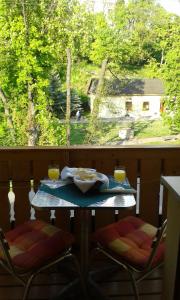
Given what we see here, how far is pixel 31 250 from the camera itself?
176cm

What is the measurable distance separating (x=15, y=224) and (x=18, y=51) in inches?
291

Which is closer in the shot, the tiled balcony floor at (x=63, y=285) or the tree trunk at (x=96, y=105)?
the tiled balcony floor at (x=63, y=285)

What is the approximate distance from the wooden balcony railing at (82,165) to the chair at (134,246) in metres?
0.40

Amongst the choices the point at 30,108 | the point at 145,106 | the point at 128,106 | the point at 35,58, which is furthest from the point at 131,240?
the point at 35,58

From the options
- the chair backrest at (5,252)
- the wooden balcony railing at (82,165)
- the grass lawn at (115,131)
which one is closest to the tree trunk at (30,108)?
the grass lawn at (115,131)

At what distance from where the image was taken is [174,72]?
7.91 metres

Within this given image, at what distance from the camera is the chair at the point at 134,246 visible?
5.53 ft

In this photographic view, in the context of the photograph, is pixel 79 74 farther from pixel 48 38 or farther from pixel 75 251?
pixel 75 251

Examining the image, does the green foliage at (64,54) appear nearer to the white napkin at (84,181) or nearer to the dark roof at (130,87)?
the dark roof at (130,87)

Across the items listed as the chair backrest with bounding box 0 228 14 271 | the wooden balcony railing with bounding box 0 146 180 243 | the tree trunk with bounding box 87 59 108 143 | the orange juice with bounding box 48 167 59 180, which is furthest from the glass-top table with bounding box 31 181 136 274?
the tree trunk with bounding box 87 59 108 143

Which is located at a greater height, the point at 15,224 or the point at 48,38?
the point at 48,38

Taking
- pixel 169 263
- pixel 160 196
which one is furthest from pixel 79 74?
pixel 169 263

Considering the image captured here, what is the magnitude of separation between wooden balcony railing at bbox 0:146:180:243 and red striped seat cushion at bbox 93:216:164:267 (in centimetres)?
37

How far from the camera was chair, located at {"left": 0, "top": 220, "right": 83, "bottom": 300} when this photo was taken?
1664 mm
